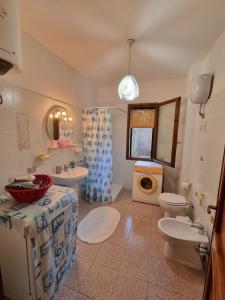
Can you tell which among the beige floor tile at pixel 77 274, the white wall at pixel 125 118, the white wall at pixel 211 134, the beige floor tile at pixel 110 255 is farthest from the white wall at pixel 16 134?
the white wall at pixel 211 134

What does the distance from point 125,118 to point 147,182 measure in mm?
1578

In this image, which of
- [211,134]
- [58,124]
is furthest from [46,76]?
[211,134]

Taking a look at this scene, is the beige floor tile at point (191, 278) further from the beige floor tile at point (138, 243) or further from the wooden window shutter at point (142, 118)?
the wooden window shutter at point (142, 118)

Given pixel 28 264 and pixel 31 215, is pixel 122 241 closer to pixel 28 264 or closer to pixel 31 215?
pixel 28 264

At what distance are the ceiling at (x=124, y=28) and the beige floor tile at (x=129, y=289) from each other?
2607 millimetres

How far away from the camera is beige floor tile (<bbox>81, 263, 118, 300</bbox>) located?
1.36m

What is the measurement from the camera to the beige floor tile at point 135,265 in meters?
1.55

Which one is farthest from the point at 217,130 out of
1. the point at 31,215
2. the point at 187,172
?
the point at 31,215

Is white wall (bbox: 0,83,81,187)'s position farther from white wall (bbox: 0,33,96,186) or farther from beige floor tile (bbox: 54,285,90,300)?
beige floor tile (bbox: 54,285,90,300)

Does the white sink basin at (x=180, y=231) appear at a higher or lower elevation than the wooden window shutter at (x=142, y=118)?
lower

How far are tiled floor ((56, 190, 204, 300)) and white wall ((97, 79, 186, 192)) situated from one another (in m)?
1.48

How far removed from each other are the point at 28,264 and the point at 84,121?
2373mm

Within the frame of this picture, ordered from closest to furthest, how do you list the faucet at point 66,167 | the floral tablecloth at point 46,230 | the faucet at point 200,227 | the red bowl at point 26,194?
the floral tablecloth at point 46,230 → the red bowl at point 26,194 → the faucet at point 200,227 → the faucet at point 66,167

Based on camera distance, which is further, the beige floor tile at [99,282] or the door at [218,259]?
the beige floor tile at [99,282]
